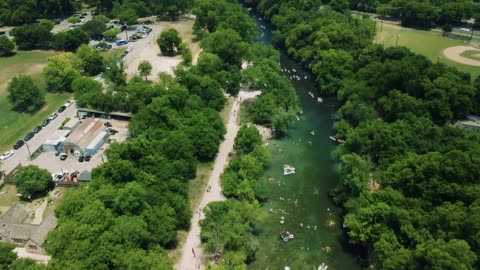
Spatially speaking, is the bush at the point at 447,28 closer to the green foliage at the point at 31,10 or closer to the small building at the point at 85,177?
the small building at the point at 85,177

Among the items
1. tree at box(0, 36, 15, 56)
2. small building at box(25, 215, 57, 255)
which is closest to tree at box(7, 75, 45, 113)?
tree at box(0, 36, 15, 56)

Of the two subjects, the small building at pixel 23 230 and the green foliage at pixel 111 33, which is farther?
→ the green foliage at pixel 111 33

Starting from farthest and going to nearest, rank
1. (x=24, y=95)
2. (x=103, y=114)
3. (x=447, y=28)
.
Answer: (x=447, y=28), (x=24, y=95), (x=103, y=114)

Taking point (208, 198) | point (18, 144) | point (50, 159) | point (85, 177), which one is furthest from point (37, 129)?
point (208, 198)

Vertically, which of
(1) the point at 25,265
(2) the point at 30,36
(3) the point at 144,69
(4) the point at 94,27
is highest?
(4) the point at 94,27


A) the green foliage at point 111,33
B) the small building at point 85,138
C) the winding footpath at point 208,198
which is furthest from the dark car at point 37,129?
the green foliage at point 111,33

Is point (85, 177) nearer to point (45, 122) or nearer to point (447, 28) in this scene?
point (45, 122)

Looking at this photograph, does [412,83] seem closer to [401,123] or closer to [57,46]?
[401,123]

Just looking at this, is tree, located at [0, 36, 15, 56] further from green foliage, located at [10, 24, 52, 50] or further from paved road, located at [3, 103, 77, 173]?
paved road, located at [3, 103, 77, 173]
